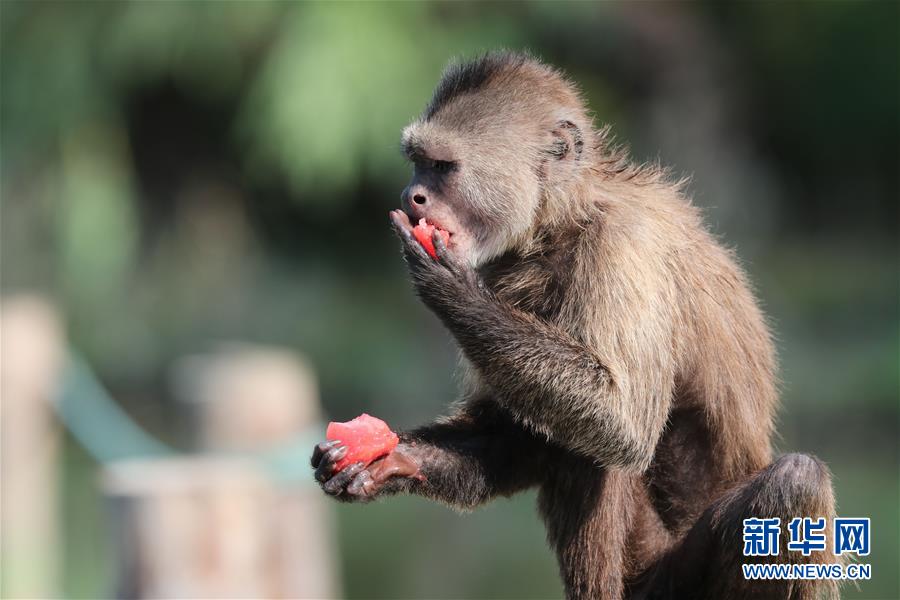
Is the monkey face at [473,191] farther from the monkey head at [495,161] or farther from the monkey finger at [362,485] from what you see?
the monkey finger at [362,485]

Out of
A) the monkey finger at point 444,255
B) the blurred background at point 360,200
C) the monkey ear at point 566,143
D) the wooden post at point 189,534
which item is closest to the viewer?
the monkey finger at point 444,255

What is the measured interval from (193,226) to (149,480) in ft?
40.8

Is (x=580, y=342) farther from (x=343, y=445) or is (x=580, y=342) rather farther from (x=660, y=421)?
(x=343, y=445)

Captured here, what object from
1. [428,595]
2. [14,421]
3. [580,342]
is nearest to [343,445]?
[580,342]

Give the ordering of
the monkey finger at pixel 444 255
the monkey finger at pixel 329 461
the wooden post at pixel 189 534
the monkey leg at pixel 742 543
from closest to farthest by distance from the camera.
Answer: the monkey leg at pixel 742 543, the monkey finger at pixel 444 255, the monkey finger at pixel 329 461, the wooden post at pixel 189 534

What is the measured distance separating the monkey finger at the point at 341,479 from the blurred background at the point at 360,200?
8985 millimetres

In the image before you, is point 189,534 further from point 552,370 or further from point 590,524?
point 552,370

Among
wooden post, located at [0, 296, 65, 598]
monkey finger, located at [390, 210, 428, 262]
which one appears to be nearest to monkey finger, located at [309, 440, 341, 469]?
monkey finger, located at [390, 210, 428, 262]

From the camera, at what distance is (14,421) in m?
9.54

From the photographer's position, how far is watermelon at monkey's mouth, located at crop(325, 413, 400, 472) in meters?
4.48

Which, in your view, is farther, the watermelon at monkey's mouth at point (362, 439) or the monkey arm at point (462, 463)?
the monkey arm at point (462, 463)

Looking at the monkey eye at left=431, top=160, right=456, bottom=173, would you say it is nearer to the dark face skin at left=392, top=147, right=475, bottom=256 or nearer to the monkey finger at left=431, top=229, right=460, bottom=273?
the dark face skin at left=392, top=147, right=475, bottom=256

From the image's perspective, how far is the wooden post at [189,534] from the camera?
7207 millimetres

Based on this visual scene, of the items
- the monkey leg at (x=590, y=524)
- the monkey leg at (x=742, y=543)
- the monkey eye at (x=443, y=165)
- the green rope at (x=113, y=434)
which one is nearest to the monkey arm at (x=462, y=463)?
the monkey leg at (x=590, y=524)
